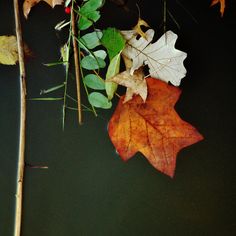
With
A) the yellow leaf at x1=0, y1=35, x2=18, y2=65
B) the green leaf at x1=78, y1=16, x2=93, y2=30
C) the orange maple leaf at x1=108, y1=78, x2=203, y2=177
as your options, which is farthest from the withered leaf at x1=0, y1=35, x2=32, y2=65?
the orange maple leaf at x1=108, y1=78, x2=203, y2=177

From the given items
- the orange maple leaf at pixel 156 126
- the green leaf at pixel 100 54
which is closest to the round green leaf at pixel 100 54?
the green leaf at pixel 100 54

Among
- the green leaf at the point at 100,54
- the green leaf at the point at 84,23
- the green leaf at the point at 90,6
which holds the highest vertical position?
the green leaf at the point at 90,6

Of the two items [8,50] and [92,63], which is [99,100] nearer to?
[92,63]

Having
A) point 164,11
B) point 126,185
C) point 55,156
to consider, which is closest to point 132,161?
point 126,185

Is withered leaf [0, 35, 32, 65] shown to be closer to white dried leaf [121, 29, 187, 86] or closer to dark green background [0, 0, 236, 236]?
dark green background [0, 0, 236, 236]

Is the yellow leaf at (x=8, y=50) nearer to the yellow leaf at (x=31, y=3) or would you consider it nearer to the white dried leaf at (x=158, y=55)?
the yellow leaf at (x=31, y=3)

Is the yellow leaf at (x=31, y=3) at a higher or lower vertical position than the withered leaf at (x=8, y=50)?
higher
